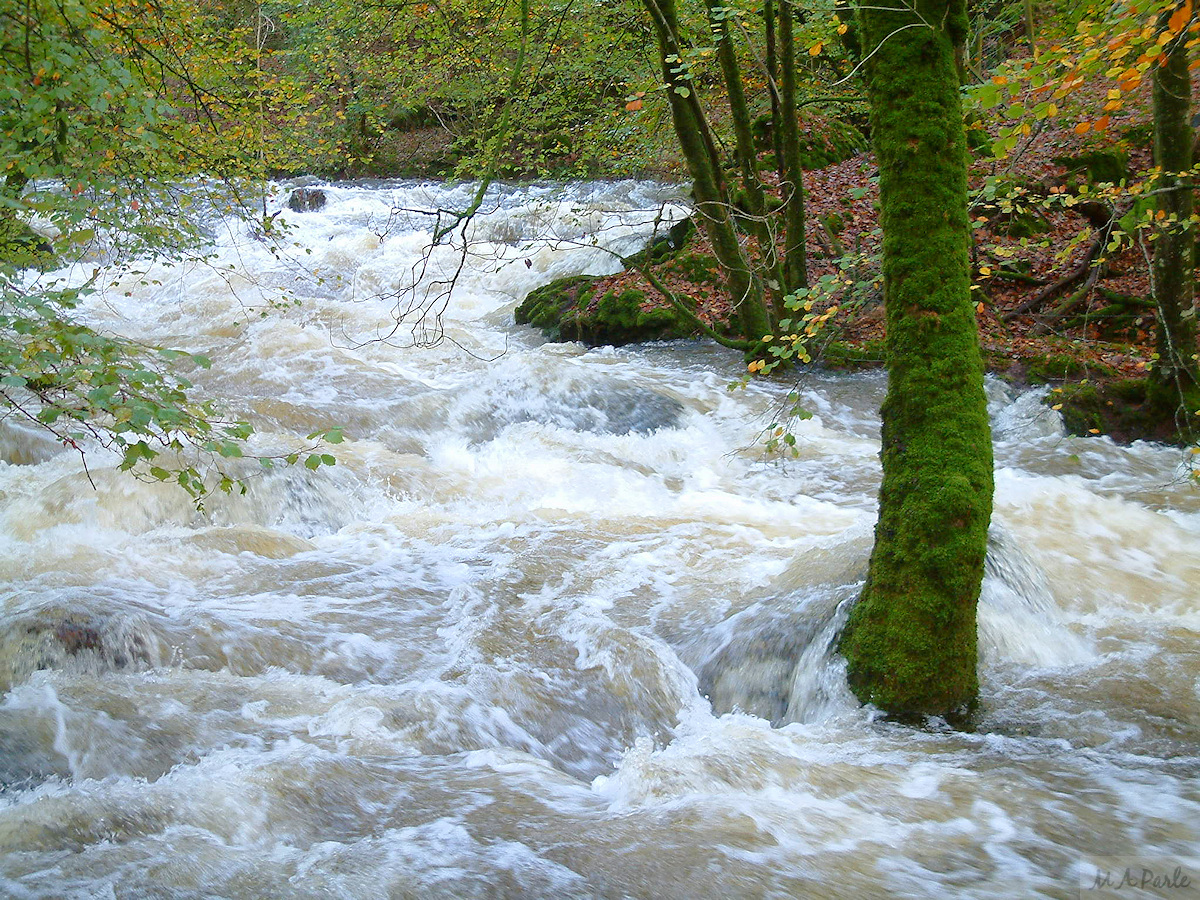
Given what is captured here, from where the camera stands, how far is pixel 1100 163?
452 inches

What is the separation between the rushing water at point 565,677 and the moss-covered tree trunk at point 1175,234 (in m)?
0.98

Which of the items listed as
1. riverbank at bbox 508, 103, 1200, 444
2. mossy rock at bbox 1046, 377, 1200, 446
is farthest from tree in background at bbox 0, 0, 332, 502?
mossy rock at bbox 1046, 377, 1200, 446

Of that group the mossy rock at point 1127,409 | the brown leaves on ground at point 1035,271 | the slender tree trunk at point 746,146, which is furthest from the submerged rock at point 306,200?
the mossy rock at point 1127,409

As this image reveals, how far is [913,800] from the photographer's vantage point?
10.5 ft

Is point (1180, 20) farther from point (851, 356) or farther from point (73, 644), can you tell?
point (851, 356)

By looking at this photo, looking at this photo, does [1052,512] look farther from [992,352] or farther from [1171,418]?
[992,352]

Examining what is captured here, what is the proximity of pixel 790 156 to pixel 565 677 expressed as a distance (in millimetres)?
6662

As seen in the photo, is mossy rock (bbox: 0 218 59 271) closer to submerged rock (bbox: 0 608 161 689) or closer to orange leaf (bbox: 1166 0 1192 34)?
submerged rock (bbox: 0 608 161 689)

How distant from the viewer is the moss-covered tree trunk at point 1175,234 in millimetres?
6359

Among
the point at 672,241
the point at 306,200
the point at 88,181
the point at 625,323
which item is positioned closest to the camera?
the point at 88,181

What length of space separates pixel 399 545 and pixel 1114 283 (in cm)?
862

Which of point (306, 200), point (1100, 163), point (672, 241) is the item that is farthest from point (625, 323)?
point (306, 200)

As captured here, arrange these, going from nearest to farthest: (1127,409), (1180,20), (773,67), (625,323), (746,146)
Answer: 1. (1180,20)
2. (1127,409)
3. (773,67)
4. (746,146)
5. (625,323)

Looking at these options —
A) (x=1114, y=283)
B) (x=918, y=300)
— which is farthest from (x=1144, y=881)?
(x=1114, y=283)
